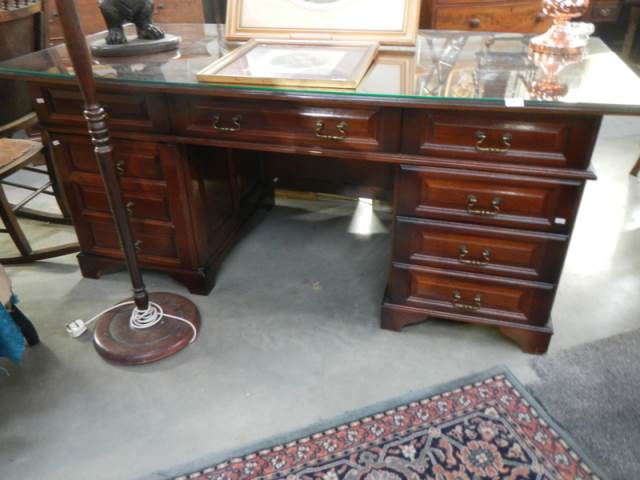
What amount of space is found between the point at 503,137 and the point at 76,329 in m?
1.41

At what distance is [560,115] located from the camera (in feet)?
4.09

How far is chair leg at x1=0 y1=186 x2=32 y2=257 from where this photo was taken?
198cm

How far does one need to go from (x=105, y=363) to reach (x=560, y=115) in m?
1.44

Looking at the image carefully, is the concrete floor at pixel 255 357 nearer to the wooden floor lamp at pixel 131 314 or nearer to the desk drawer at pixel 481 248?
the wooden floor lamp at pixel 131 314

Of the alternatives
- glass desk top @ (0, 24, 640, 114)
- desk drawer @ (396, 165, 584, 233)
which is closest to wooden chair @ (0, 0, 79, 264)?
glass desk top @ (0, 24, 640, 114)

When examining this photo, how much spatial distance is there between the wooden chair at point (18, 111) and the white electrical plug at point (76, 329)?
488mm

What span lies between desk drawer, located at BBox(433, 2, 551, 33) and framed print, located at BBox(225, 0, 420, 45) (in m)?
0.93

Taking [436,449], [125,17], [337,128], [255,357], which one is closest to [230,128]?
[337,128]

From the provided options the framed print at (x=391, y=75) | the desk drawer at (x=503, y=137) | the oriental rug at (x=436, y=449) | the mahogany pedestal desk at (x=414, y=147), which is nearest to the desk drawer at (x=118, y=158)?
the mahogany pedestal desk at (x=414, y=147)

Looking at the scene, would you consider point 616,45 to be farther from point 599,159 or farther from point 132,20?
point 132,20

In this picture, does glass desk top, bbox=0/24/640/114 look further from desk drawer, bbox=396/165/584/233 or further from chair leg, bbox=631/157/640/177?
chair leg, bbox=631/157/640/177

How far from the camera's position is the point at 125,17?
167 cm

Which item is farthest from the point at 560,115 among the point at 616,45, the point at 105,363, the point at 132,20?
the point at 616,45

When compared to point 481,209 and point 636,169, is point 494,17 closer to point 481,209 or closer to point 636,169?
point 636,169
